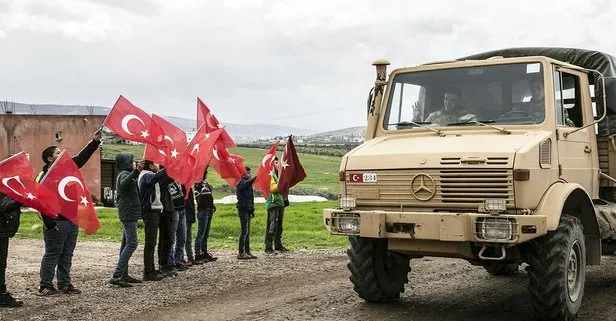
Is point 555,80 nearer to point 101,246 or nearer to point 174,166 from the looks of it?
point 174,166

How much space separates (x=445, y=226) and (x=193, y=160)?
4.67 metres

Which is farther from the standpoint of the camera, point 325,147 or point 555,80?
point 325,147

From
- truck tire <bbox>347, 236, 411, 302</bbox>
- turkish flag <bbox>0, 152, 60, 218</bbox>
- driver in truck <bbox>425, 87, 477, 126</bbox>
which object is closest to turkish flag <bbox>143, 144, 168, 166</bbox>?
turkish flag <bbox>0, 152, 60, 218</bbox>

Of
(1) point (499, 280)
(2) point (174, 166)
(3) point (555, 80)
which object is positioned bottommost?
(1) point (499, 280)

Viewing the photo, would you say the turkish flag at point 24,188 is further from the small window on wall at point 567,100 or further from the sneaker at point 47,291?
the small window on wall at point 567,100

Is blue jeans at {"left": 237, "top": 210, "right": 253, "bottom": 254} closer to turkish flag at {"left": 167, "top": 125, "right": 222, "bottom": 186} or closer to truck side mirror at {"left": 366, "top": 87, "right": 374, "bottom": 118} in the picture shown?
turkish flag at {"left": 167, "top": 125, "right": 222, "bottom": 186}

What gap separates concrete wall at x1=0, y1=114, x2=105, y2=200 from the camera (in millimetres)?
35469

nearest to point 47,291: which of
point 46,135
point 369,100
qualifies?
point 369,100

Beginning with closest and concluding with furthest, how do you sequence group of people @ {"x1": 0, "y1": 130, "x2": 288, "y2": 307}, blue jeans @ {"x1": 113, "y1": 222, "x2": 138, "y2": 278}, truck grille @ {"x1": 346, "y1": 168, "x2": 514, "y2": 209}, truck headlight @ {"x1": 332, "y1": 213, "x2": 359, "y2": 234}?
truck grille @ {"x1": 346, "y1": 168, "x2": 514, "y2": 209}
truck headlight @ {"x1": 332, "y1": 213, "x2": 359, "y2": 234}
group of people @ {"x1": 0, "y1": 130, "x2": 288, "y2": 307}
blue jeans @ {"x1": 113, "y1": 222, "x2": 138, "y2": 278}

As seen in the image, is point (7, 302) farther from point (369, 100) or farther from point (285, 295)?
point (369, 100)

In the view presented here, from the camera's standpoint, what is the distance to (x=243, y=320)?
754cm

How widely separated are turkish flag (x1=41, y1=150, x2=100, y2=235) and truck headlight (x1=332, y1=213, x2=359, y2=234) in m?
3.60

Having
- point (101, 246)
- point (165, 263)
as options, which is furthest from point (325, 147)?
point (165, 263)

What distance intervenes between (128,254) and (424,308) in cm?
441
